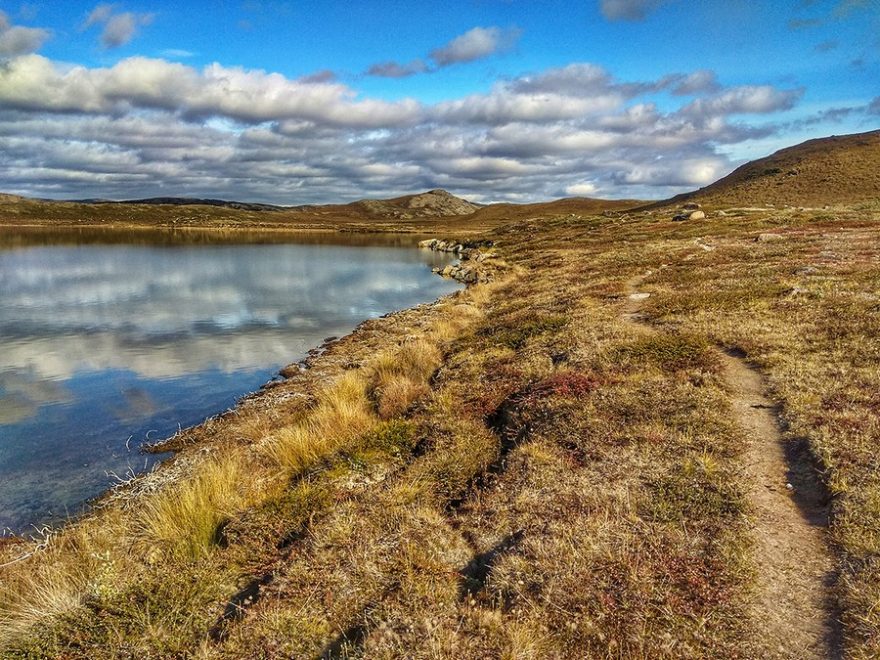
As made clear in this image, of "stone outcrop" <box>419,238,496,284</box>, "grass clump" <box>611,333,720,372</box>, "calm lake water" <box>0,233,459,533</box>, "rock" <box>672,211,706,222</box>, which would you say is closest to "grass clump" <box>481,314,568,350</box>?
"grass clump" <box>611,333,720,372</box>

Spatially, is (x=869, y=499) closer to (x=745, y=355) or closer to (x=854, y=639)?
(x=854, y=639)

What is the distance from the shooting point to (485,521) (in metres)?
7.61

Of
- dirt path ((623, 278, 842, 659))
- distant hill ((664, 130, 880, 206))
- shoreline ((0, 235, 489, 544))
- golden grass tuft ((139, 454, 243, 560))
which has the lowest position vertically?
shoreline ((0, 235, 489, 544))

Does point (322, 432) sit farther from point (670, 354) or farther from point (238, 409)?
point (670, 354)

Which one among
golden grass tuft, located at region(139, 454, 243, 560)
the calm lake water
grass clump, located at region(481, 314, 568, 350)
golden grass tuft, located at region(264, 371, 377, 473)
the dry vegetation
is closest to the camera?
the dry vegetation

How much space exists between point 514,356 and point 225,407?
9842 mm

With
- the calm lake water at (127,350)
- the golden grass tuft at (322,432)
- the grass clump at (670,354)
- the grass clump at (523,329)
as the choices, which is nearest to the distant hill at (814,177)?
the calm lake water at (127,350)

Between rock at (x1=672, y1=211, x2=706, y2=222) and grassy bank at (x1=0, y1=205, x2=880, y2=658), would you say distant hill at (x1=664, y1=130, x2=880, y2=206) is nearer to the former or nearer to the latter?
rock at (x1=672, y1=211, x2=706, y2=222)

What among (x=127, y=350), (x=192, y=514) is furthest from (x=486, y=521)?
(x=127, y=350)

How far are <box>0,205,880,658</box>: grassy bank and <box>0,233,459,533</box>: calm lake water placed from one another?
241cm

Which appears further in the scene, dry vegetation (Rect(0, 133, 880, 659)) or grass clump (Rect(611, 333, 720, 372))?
grass clump (Rect(611, 333, 720, 372))

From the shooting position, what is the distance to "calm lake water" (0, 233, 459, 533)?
13492mm

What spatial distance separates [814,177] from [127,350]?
134 metres

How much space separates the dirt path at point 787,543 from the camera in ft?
17.1
